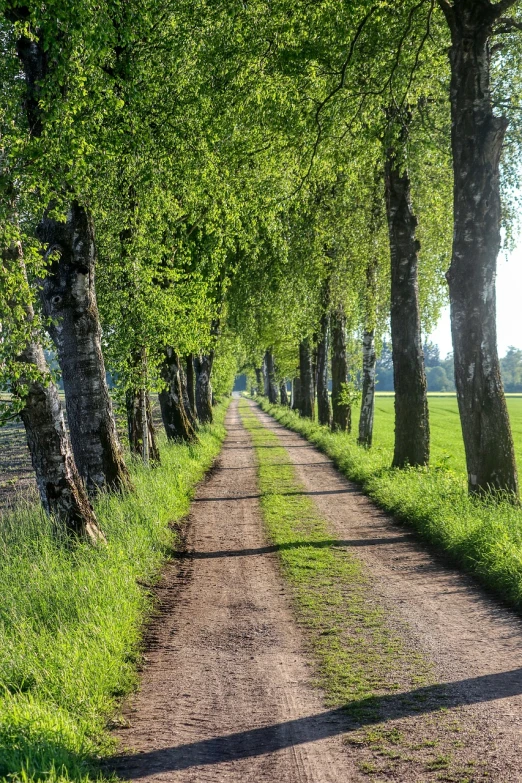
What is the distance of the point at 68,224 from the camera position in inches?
453

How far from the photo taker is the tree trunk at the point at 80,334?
1142cm

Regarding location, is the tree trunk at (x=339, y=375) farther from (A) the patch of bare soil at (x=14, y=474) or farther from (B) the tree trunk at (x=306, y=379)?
(A) the patch of bare soil at (x=14, y=474)

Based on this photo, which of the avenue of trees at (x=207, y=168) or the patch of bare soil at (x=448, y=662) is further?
the avenue of trees at (x=207, y=168)

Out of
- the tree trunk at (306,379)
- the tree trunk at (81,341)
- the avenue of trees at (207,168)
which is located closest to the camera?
the avenue of trees at (207,168)

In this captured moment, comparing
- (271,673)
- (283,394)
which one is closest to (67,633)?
(271,673)

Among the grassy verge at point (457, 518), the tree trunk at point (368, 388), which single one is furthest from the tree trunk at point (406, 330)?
the tree trunk at point (368, 388)

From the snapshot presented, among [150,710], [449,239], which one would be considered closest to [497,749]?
[150,710]

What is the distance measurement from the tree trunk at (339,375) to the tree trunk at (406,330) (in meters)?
10.9

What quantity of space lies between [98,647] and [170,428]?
17.8 metres

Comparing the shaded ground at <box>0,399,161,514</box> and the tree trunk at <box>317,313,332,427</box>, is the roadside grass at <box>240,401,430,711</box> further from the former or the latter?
the tree trunk at <box>317,313,332,427</box>

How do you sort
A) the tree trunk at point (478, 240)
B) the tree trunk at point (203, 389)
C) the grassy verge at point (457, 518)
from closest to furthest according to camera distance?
the grassy verge at point (457, 518) → the tree trunk at point (478, 240) → the tree trunk at point (203, 389)

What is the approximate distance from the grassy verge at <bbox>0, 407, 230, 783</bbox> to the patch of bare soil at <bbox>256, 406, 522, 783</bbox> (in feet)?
6.55

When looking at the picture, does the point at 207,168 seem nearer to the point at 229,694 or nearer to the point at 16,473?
the point at 229,694

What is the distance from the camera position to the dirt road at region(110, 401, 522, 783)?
4570 millimetres
